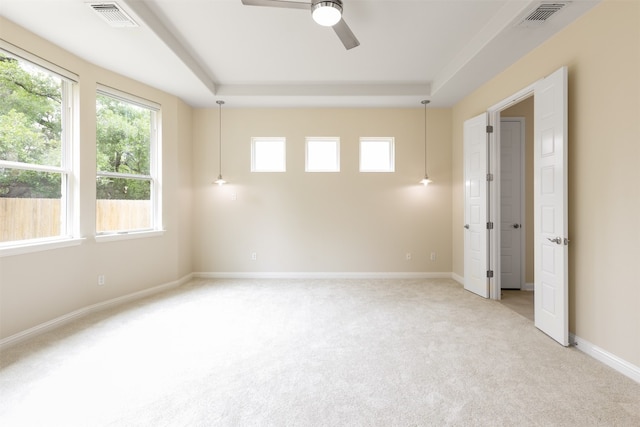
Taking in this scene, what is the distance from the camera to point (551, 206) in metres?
2.54

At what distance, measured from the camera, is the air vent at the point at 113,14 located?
7.45 ft

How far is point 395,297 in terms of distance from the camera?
3740mm

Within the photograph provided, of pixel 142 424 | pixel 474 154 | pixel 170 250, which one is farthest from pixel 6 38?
pixel 474 154

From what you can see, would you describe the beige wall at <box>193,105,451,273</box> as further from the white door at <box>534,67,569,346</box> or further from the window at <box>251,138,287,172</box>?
the white door at <box>534,67,569,346</box>

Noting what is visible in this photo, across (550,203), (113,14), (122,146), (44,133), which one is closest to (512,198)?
(550,203)

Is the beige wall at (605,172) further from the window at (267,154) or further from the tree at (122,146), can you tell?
the tree at (122,146)

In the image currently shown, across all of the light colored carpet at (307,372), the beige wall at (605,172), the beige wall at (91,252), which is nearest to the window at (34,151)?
the beige wall at (91,252)

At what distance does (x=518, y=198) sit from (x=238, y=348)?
437cm

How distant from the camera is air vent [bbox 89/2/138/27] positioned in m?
2.27

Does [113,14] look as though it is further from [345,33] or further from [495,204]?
[495,204]

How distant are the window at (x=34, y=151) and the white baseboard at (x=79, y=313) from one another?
828 mm

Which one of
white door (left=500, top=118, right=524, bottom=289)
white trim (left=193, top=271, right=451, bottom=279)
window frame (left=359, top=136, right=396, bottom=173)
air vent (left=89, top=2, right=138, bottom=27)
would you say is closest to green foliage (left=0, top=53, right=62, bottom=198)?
air vent (left=89, top=2, right=138, bottom=27)

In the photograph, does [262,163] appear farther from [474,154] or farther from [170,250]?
[474,154]

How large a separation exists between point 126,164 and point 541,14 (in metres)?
4.84
